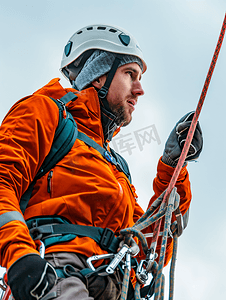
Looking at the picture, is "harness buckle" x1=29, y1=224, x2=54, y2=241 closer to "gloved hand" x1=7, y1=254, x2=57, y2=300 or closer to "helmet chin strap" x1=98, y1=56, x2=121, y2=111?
"gloved hand" x1=7, y1=254, x2=57, y2=300

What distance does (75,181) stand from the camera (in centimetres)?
304

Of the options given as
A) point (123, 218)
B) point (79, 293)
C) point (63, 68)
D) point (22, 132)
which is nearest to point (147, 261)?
point (123, 218)

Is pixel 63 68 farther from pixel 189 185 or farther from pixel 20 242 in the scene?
pixel 20 242

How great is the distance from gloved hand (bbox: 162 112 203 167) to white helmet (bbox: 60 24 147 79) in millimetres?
1092

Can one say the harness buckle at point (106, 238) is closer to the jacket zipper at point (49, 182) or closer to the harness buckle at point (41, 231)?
the harness buckle at point (41, 231)

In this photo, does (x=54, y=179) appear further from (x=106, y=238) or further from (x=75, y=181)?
(x=106, y=238)

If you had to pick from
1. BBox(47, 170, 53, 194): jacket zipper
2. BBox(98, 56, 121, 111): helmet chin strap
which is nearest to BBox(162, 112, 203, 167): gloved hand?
BBox(98, 56, 121, 111): helmet chin strap

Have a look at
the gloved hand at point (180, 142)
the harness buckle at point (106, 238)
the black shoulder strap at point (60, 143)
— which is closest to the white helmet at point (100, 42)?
the gloved hand at point (180, 142)

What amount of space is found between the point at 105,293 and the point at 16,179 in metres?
1.06

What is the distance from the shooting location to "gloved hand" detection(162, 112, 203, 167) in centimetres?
380

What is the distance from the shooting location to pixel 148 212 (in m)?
→ 3.31

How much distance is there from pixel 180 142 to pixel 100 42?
5.26 feet

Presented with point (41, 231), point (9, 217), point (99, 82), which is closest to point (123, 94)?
point (99, 82)

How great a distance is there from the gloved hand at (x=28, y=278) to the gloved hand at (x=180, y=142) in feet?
6.85
